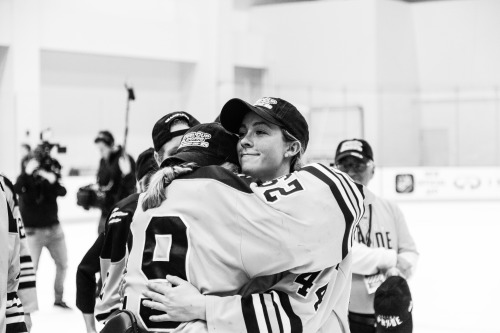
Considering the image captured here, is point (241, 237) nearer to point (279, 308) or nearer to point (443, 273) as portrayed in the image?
point (279, 308)

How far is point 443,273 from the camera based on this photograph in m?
7.45

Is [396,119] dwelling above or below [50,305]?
above

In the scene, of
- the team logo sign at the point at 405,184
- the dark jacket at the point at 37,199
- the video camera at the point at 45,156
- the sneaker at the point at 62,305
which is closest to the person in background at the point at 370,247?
the sneaker at the point at 62,305

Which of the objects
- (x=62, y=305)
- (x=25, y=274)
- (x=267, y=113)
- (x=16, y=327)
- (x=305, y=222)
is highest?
(x=267, y=113)

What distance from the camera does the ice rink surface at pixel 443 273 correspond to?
544 centimetres

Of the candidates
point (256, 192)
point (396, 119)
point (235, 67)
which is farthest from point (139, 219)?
point (235, 67)

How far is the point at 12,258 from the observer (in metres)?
2.18

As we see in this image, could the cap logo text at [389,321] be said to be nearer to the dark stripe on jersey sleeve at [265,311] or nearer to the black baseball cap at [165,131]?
the black baseball cap at [165,131]

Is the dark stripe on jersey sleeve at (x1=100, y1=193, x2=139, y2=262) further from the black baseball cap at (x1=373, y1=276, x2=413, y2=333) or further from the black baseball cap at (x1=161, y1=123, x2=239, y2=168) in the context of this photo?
the black baseball cap at (x1=373, y1=276, x2=413, y2=333)

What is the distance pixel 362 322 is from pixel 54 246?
362cm

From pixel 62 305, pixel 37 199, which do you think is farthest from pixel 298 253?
pixel 37 199

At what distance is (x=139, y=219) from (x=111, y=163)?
5197mm

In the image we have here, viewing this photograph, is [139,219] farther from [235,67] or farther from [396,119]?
[235,67]

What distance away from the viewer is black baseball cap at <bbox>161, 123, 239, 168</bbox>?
170 cm
